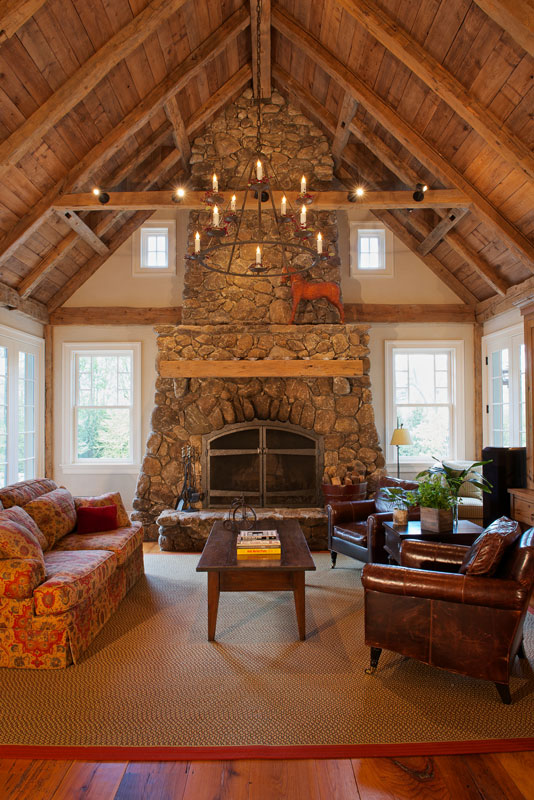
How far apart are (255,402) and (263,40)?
12.4 feet

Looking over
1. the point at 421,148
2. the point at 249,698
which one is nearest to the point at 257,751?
the point at 249,698

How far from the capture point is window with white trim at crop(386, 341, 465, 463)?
682 cm

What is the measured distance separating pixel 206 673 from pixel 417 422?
4902 millimetres

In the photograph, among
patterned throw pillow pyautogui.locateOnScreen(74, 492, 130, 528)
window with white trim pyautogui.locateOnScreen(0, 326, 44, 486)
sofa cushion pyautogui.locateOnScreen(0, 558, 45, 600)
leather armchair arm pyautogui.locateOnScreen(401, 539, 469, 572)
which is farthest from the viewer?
window with white trim pyautogui.locateOnScreen(0, 326, 44, 486)

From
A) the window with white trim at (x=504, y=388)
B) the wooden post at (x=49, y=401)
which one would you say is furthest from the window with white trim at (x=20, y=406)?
the window with white trim at (x=504, y=388)

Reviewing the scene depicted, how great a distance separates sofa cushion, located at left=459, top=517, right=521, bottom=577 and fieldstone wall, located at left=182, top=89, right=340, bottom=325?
3.82m

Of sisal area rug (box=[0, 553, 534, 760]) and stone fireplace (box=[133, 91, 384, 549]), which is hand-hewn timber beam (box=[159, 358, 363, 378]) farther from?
sisal area rug (box=[0, 553, 534, 760])

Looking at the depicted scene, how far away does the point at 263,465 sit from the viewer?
5.85 meters

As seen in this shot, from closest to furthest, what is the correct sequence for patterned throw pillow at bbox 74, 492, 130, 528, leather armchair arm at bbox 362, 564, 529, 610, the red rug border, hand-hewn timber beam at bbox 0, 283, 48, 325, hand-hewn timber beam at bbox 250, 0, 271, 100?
the red rug border → leather armchair arm at bbox 362, 564, 529, 610 → patterned throw pillow at bbox 74, 492, 130, 528 → hand-hewn timber beam at bbox 250, 0, 271, 100 → hand-hewn timber beam at bbox 0, 283, 48, 325

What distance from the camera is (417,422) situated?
689 centimetres

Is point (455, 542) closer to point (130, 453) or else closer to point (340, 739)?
point (340, 739)

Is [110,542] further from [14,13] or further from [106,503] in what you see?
[14,13]

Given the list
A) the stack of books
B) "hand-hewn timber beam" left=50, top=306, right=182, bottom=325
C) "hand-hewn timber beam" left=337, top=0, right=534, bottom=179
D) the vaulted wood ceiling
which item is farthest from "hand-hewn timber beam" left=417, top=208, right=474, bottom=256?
the stack of books

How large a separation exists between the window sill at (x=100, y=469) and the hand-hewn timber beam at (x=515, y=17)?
5.80 meters
